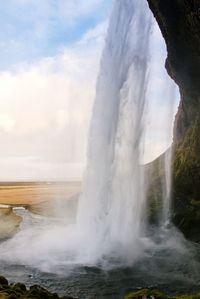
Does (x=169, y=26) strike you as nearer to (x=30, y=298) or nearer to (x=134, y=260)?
(x=134, y=260)

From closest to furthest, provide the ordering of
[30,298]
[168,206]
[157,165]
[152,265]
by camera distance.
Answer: [30,298], [152,265], [168,206], [157,165]

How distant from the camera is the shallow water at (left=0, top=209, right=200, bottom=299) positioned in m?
21.3

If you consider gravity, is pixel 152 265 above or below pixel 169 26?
below

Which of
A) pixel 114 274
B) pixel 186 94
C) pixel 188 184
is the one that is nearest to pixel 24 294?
pixel 114 274

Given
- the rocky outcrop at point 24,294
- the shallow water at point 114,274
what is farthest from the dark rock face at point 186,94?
the rocky outcrop at point 24,294

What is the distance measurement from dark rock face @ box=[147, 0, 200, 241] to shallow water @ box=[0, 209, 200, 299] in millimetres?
7417

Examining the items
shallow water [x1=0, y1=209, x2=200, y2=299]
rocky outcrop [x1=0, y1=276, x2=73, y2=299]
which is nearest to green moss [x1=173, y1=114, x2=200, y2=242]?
shallow water [x1=0, y1=209, x2=200, y2=299]

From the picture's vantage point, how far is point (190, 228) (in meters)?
36.6

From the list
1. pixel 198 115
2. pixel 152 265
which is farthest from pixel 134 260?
pixel 198 115

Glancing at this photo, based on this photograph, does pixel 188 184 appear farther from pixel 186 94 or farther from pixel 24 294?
pixel 24 294

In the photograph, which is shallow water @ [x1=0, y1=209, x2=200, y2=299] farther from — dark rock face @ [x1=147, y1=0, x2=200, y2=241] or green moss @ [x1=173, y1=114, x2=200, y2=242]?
dark rock face @ [x1=147, y1=0, x2=200, y2=241]

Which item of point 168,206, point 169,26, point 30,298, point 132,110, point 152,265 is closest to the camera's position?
point 30,298

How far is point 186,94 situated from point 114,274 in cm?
2476

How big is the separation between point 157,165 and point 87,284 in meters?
35.8
